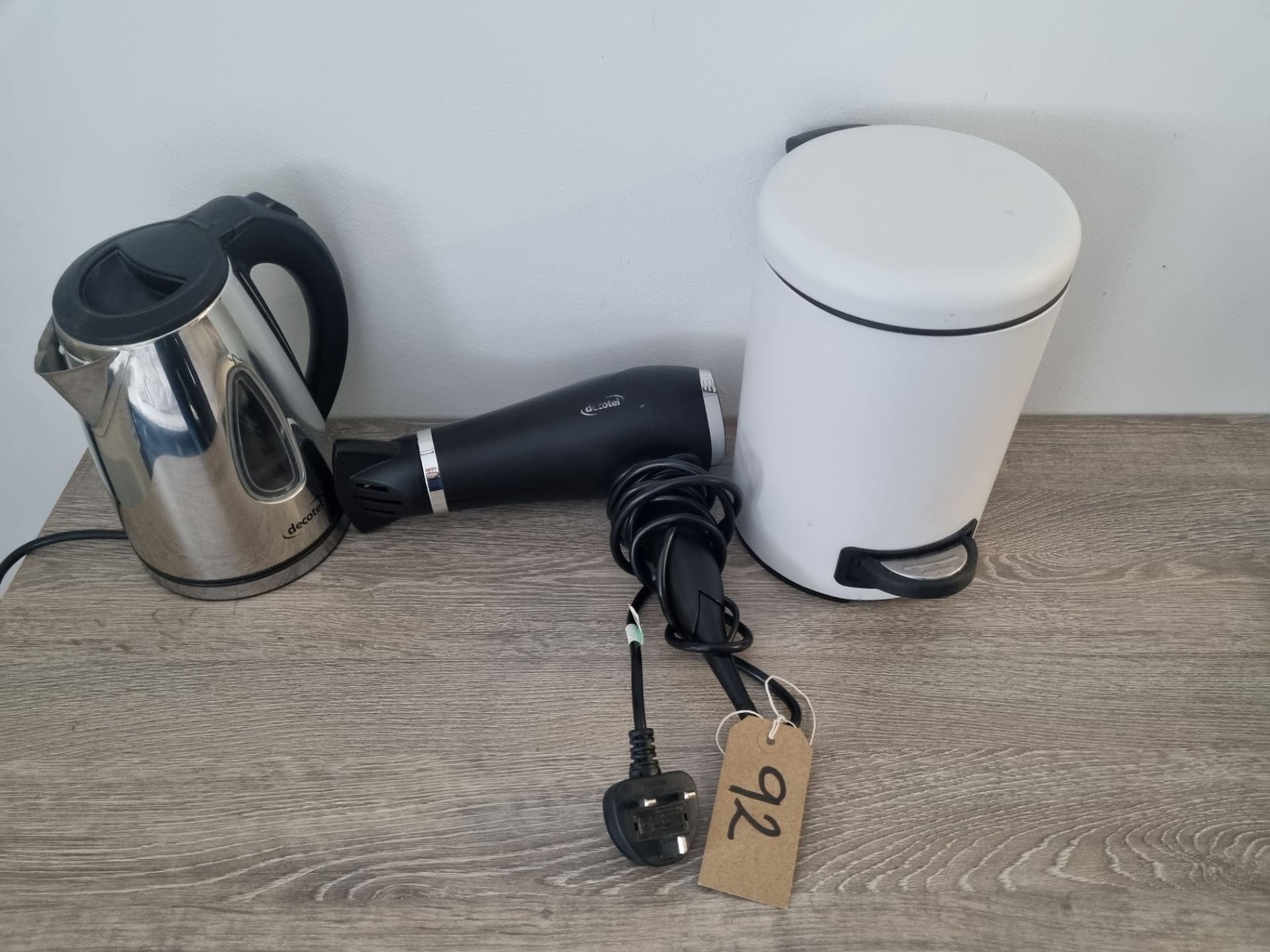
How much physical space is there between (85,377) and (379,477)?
20 centimetres

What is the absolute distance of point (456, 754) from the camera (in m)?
0.58

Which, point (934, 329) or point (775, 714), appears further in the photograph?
point (775, 714)

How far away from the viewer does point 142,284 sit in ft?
1.89

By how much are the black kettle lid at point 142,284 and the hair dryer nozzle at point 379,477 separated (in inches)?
6.3

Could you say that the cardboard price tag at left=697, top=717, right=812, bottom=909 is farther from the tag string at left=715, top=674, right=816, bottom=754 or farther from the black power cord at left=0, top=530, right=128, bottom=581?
the black power cord at left=0, top=530, right=128, bottom=581

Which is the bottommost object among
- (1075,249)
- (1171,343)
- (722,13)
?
(1171,343)

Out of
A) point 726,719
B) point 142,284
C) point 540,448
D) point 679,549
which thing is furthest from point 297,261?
point 726,719

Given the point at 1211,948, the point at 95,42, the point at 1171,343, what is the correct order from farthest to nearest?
the point at 1171,343
the point at 95,42
the point at 1211,948

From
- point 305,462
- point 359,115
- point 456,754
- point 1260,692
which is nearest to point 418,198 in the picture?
point 359,115

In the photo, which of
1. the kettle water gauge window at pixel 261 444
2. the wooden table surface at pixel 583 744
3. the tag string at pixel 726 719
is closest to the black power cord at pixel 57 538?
the wooden table surface at pixel 583 744

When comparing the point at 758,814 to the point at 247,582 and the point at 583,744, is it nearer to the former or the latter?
the point at 583,744

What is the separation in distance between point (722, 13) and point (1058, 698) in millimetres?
527

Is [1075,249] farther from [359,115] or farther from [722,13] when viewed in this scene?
[359,115]

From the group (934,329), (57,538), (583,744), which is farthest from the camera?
(57,538)
